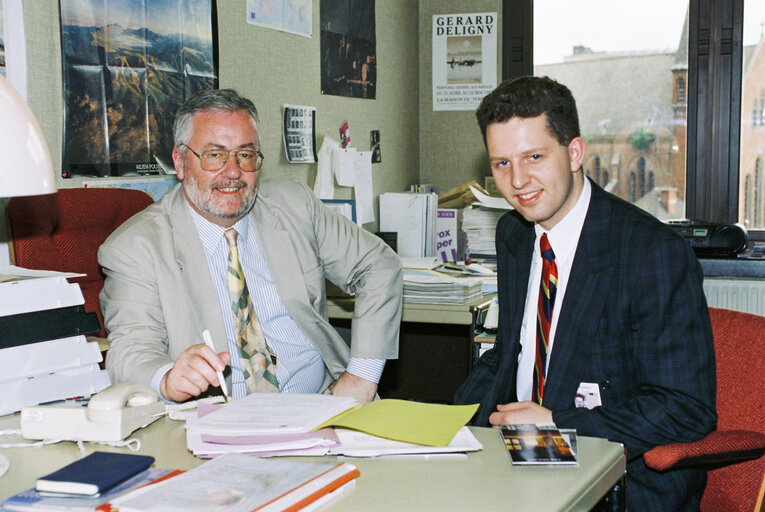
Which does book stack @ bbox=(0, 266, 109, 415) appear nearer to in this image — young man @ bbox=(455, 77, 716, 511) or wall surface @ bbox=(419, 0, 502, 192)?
young man @ bbox=(455, 77, 716, 511)

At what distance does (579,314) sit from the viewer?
5.39 feet

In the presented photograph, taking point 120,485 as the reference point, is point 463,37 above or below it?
above

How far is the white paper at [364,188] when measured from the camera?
3344mm

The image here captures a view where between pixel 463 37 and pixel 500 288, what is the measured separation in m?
2.28

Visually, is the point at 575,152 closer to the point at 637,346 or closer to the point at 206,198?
the point at 637,346

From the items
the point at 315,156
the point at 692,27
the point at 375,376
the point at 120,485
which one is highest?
the point at 692,27

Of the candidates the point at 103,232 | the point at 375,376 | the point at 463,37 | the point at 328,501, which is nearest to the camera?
the point at 328,501

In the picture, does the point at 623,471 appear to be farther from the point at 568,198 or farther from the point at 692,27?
the point at 692,27

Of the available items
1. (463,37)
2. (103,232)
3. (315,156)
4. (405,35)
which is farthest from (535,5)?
(103,232)

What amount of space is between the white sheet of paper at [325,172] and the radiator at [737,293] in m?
1.55

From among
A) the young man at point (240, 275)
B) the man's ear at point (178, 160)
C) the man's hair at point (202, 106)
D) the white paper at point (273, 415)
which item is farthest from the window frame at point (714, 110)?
the white paper at point (273, 415)

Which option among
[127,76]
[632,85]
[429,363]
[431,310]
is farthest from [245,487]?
[632,85]

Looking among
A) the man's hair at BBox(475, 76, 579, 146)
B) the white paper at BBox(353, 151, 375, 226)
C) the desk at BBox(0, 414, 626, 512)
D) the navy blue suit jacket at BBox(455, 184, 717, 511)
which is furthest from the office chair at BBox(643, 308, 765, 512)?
the white paper at BBox(353, 151, 375, 226)

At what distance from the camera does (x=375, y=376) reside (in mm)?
2152
